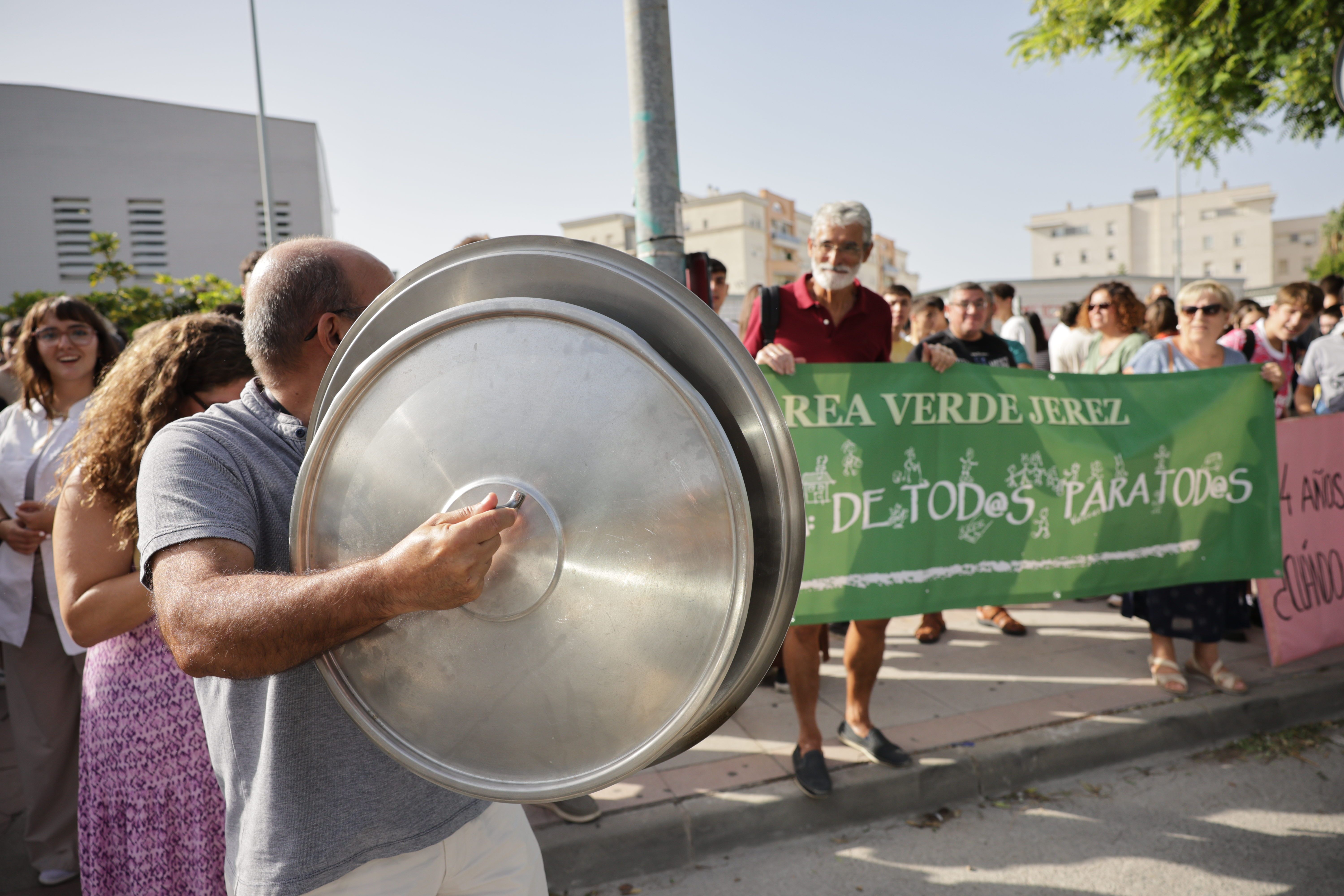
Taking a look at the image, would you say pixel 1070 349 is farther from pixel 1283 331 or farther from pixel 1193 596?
pixel 1193 596

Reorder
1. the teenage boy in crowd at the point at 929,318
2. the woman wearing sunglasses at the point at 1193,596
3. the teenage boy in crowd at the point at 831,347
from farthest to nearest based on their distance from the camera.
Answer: the teenage boy in crowd at the point at 929,318 < the woman wearing sunglasses at the point at 1193,596 < the teenage boy in crowd at the point at 831,347

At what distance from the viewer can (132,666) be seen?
6.06 feet

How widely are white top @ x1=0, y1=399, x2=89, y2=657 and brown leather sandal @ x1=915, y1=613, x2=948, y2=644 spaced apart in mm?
4346

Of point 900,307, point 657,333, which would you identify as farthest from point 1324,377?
point 657,333

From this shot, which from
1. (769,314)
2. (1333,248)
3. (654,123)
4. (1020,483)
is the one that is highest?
(1333,248)

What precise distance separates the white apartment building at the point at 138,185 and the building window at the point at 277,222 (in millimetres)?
68

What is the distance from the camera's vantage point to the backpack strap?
11.3ft

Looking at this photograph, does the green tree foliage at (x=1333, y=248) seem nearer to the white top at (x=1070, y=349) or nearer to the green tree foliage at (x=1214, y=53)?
the green tree foliage at (x=1214, y=53)

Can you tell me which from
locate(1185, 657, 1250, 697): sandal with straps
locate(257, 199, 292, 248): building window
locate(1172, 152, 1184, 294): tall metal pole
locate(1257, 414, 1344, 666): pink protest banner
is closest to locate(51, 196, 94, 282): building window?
locate(257, 199, 292, 248): building window

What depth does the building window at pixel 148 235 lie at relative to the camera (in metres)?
33.3

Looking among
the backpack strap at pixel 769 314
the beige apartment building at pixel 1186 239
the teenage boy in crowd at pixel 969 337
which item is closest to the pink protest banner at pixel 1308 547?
the teenage boy in crowd at pixel 969 337

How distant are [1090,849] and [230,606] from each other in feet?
10.8

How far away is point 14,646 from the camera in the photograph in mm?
3006

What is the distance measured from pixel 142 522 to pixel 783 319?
9.17ft
